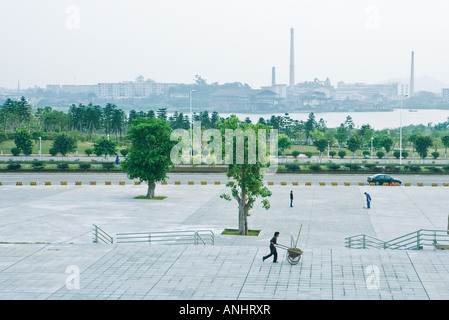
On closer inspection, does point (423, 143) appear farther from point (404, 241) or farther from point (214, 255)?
point (214, 255)

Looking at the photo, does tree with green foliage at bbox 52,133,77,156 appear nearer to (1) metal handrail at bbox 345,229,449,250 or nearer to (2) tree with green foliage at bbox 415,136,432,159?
(2) tree with green foliage at bbox 415,136,432,159

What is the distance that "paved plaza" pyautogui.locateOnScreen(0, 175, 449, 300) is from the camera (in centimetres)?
1569

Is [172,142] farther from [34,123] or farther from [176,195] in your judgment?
[34,123]

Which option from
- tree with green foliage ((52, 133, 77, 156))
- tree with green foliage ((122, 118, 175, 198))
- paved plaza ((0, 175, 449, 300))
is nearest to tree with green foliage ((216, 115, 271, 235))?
paved plaza ((0, 175, 449, 300))

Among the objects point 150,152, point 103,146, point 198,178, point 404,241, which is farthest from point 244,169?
point 103,146

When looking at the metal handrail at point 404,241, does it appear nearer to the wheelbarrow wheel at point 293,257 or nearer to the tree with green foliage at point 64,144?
the wheelbarrow wheel at point 293,257

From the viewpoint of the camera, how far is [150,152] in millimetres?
34844

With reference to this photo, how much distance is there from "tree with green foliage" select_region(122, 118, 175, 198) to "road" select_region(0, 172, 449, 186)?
8723 mm

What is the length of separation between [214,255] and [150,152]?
16455mm

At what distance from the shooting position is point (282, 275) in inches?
670
